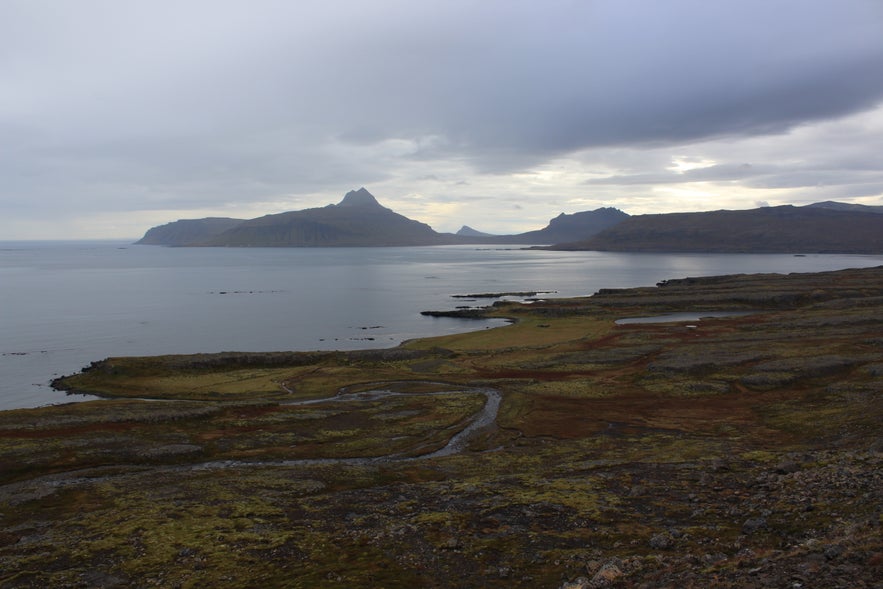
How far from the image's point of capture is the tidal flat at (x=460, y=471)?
21516 mm

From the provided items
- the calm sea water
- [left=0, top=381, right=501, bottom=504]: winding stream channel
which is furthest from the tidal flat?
the calm sea water

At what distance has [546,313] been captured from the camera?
399 feet

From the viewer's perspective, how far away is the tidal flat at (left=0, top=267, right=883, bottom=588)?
21516 mm

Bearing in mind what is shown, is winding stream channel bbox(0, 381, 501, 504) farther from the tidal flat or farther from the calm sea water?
the calm sea water

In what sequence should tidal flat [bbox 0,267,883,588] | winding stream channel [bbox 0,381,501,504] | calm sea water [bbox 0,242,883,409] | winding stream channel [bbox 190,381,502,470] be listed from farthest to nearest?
calm sea water [bbox 0,242,883,409]
winding stream channel [bbox 190,381,502,470]
winding stream channel [bbox 0,381,501,504]
tidal flat [bbox 0,267,883,588]

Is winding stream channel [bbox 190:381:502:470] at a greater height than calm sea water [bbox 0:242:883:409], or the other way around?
calm sea water [bbox 0:242:883:409]

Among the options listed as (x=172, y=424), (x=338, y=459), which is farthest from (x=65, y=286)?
(x=338, y=459)

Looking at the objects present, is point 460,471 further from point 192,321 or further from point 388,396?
point 192,321

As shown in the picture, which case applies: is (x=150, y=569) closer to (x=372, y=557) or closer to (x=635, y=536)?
(x=372, y=557)

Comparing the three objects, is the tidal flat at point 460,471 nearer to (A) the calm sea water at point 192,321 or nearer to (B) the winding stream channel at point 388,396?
(B) the winding stream channel at point 388,396

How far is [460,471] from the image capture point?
36.2 meters

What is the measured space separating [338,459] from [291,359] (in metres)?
42.0

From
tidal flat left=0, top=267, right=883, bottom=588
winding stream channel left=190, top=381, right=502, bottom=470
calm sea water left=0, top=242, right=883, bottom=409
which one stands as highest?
calm sea water left=0, top=242, right=883, bottom=409

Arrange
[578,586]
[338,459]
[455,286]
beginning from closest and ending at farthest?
[578,586]
[338,459]
[455,286]
